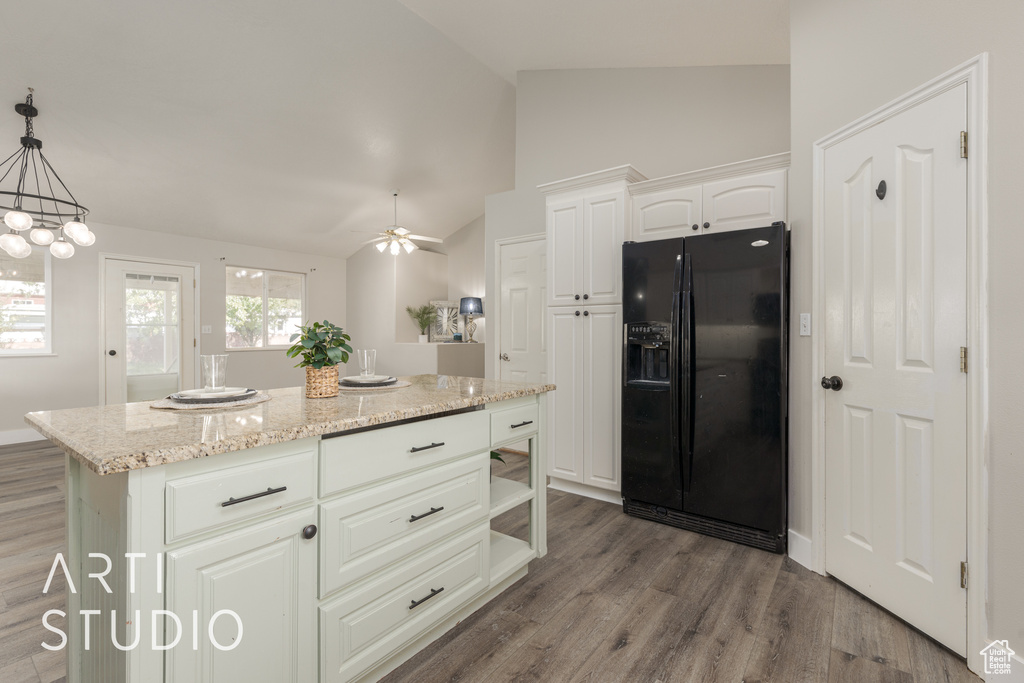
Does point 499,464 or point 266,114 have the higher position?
point 266,114

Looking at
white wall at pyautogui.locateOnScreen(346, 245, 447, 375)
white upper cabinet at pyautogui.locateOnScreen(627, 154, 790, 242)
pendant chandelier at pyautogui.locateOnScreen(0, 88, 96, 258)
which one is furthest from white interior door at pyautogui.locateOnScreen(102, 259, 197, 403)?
white upper cabinet at pyautogui.locateOnScreen(627, 154, 790, 242)

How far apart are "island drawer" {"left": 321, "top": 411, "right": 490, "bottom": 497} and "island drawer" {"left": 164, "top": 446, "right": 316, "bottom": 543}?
6cm

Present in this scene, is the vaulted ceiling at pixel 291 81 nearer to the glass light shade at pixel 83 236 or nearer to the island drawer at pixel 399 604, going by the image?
the glass light shade at pixel 83 236

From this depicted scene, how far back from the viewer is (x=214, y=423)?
4.15 feet

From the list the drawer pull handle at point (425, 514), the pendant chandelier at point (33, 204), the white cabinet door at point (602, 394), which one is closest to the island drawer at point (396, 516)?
the drawer pull handle at point (425, 514)

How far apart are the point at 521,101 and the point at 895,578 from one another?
4335mm

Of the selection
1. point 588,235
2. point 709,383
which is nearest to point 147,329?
point 588,235

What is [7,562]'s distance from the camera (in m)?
2.25

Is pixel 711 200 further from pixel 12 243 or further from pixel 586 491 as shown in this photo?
pixel 12 243

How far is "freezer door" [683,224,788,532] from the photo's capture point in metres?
2.33

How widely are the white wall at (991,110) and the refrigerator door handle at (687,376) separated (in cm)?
54

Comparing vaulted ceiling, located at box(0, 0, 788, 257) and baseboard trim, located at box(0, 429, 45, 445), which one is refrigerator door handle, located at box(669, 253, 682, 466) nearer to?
vaulted ceiling, located at box(0, 0, 788, 257)

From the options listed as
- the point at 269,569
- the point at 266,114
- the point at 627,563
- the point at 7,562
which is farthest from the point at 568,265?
the point at 7,562

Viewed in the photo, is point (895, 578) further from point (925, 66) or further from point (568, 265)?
point (568, 265)
